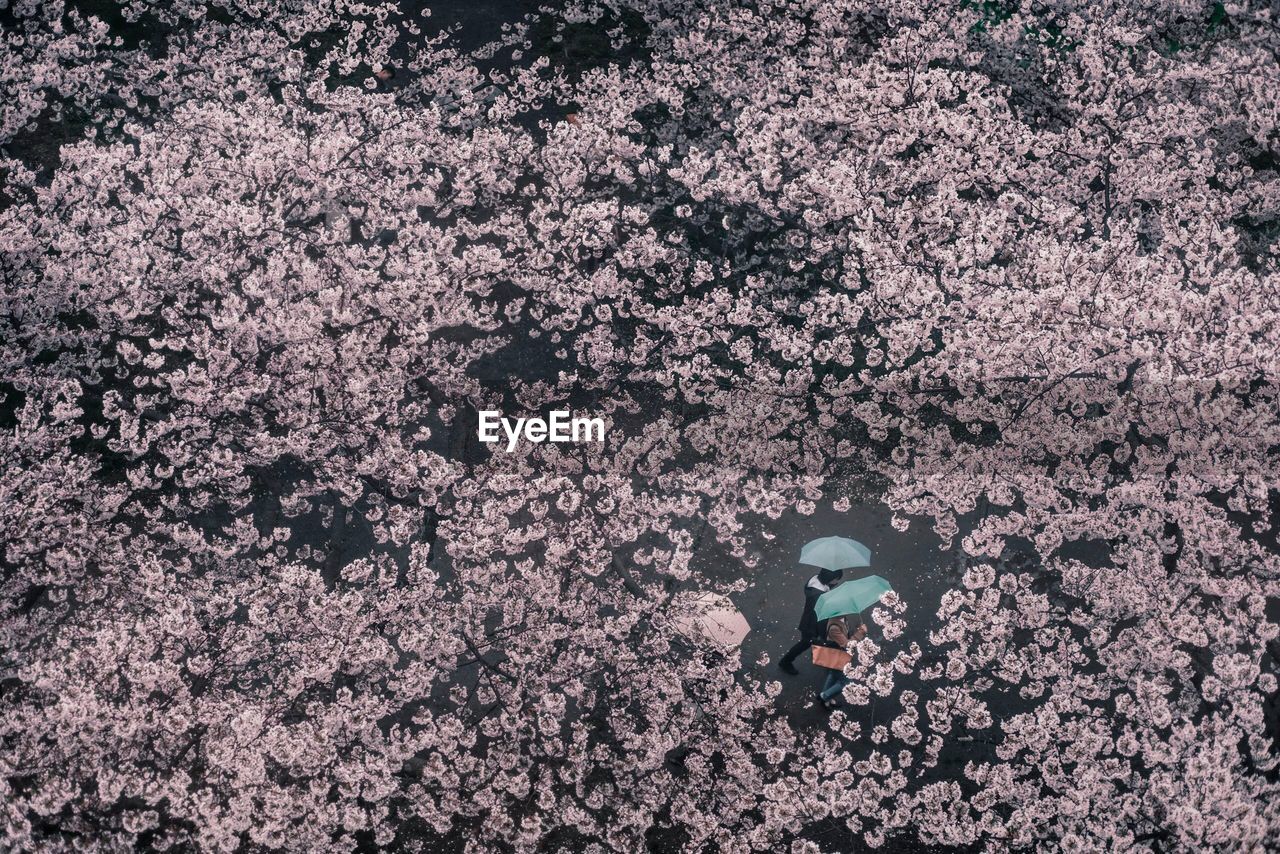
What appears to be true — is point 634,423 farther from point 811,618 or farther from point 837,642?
point 837,642

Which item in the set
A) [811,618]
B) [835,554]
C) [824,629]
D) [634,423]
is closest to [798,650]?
[824,629]

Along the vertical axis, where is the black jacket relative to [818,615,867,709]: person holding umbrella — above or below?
above

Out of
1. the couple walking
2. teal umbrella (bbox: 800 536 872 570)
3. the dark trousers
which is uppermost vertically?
teal umbrella (bbox: 800 536 872 570)

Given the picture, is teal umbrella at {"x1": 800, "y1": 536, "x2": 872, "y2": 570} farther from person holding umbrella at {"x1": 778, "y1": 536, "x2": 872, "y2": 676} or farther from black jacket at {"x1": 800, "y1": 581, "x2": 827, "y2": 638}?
black jacket at {"x1": 800, "y1": 581, "x2": 827, "y2": 638}

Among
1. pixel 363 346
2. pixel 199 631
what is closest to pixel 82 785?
pixel 199 631

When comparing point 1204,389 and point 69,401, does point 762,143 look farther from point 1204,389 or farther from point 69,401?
point 69,401

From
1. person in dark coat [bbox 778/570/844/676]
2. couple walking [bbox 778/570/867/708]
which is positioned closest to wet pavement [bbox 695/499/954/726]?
couple walking [bbox 778/570/867/708]

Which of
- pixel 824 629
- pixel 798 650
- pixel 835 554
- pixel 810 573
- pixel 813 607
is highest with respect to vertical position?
pixel 835 554
